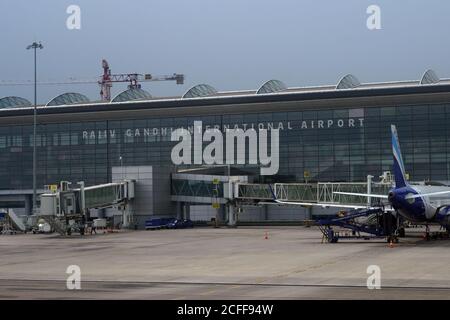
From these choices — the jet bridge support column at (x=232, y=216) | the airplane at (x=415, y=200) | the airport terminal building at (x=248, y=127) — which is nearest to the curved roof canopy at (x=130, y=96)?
the airport terminal building at (x=248, y=127)

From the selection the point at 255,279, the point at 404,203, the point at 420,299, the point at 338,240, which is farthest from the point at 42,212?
the point at 420,299

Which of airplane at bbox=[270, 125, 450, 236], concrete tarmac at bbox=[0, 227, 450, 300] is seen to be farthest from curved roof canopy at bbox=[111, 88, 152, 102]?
airplane at bbox=[270, 125, 450, 236]

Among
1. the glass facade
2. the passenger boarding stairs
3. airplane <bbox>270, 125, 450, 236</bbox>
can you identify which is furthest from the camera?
the glass facade

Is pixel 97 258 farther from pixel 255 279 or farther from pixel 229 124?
pixel 229 124

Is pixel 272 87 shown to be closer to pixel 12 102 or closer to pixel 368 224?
pixel 12 102

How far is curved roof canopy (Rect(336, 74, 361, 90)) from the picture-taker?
430 ft

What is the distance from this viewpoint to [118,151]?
462 ft

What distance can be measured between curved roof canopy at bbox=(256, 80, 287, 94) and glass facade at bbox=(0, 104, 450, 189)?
6493 mm

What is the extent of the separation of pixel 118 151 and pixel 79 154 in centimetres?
765

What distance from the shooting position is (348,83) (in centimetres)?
13250

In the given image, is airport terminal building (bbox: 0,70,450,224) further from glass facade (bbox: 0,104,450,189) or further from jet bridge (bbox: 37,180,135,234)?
jet bridge (bbox: 37,180,135,234)

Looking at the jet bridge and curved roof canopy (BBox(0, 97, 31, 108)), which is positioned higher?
curved roof canopy (BBox(0, 97, 31, 108))

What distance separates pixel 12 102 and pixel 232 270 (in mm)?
122633

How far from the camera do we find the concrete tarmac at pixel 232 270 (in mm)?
28656
